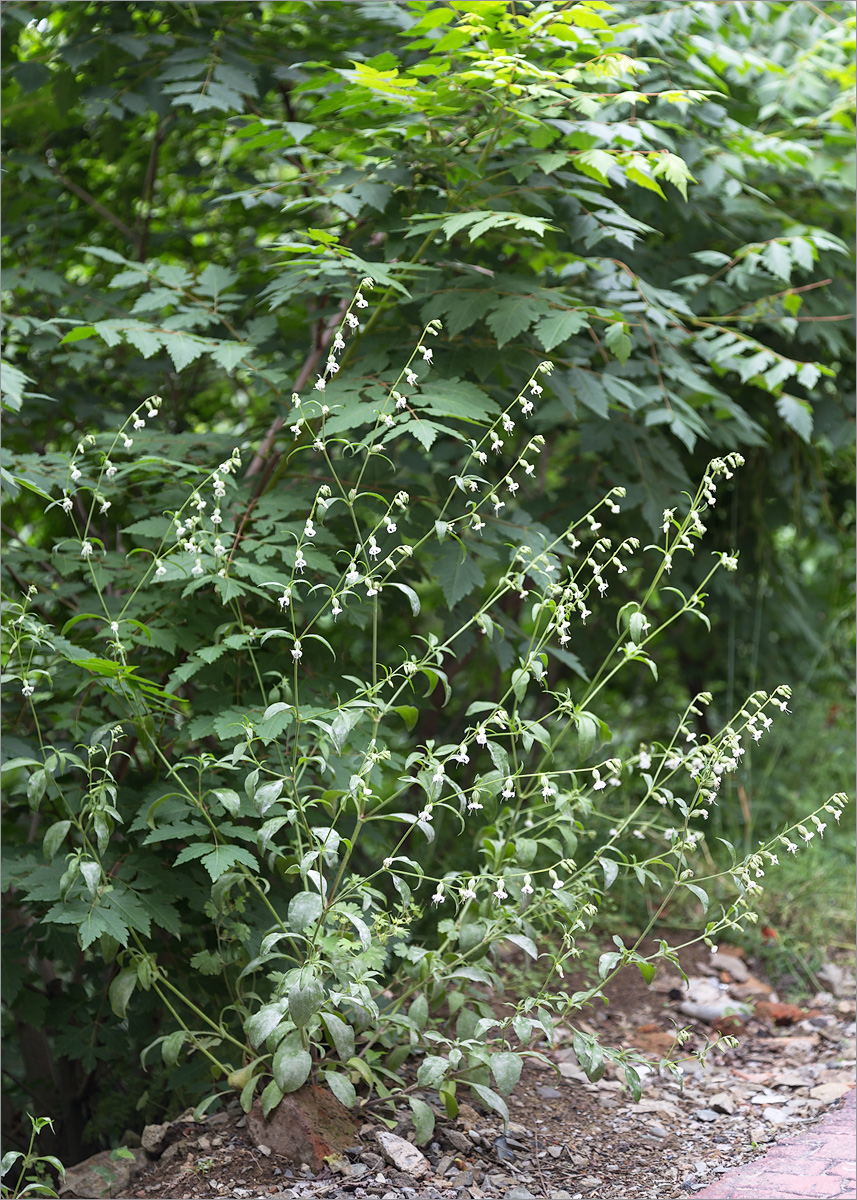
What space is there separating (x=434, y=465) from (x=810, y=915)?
202 cm

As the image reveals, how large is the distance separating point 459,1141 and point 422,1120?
0.15 meters

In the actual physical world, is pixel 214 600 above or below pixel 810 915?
above

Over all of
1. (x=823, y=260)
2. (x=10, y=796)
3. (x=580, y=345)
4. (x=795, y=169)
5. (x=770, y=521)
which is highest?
(x=795, y=169)

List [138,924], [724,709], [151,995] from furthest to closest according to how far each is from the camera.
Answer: [724,709], [151,995], [138,924]

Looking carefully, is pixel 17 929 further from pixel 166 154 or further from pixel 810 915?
pixel 166 154

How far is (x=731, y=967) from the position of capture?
3.12 m

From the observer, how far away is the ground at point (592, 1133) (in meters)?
1.88

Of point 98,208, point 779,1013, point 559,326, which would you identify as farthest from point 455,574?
point 98,208

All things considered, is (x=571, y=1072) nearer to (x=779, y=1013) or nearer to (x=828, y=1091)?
(x=828, y=1091)

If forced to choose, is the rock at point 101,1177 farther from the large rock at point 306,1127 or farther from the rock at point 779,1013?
the rock at point 779,1013

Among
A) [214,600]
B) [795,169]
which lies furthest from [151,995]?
[795,169]

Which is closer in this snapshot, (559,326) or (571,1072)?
(559,326)

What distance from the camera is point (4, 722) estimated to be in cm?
232

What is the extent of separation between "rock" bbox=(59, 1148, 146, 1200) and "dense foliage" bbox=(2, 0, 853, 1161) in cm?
19
